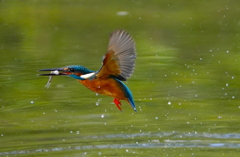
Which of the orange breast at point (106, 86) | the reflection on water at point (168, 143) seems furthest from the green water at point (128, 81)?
the orange breast at point (106, 86)

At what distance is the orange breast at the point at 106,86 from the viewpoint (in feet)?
10.7

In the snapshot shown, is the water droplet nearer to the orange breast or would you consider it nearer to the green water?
the green water

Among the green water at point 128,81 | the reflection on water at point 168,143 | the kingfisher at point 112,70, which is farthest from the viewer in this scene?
the green water at point 128,81

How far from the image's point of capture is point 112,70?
3.35 meters

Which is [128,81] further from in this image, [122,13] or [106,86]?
[122,13]

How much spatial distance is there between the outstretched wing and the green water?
101 cm

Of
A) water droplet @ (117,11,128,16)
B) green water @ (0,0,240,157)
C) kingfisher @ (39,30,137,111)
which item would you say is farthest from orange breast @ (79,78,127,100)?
water droplet @ (117,11,128,16)

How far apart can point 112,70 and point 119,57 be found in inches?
3.0

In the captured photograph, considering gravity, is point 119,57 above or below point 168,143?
above

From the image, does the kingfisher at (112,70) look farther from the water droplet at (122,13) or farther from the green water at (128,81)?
the water droplet at (122,13)

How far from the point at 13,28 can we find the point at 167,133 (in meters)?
4.14

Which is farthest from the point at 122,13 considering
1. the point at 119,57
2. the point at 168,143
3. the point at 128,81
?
the point at 119,57

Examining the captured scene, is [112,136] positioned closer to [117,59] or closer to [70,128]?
[70,128]

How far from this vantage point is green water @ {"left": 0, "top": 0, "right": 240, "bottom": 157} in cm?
448
